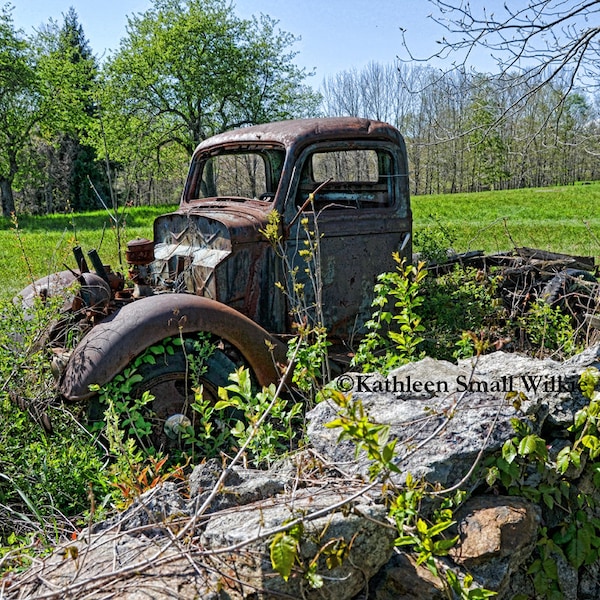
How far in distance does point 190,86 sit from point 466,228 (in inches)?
596

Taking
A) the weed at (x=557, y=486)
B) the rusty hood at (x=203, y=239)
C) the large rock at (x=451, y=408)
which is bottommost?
the weed at (x=557, y=486)

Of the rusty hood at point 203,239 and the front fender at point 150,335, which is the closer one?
the front fender at point 150,335

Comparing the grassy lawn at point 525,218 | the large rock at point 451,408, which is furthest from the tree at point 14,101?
the large rock at point 451,408

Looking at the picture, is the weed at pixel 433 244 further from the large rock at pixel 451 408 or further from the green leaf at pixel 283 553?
the green leaf at pixel 283 553

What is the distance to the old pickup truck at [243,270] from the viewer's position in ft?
11.3

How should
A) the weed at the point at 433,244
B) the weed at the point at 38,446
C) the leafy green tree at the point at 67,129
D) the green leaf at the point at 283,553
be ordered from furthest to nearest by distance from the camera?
1. the leafy green tree at the point at 67,129
2. the weed at the point at 433,244
3. the weed at the point at 38,446
4. the green leaf at the point at 283,553

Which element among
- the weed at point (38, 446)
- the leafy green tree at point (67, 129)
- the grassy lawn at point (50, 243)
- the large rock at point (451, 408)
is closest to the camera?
the large rock at point (451, 408)

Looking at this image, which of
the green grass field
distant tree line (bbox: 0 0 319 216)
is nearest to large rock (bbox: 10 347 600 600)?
the green grass field

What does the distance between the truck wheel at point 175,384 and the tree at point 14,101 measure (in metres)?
30.3

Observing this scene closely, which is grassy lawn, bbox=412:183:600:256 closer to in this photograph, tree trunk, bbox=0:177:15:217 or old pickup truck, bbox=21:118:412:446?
old pickup truck, bbox=21:118:412:446

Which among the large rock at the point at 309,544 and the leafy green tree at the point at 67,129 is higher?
the leafy green tree at the point at 67,129

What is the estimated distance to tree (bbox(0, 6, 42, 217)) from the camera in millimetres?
29609

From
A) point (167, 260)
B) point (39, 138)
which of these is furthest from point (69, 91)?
point (167, 260)

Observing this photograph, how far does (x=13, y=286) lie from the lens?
936cm
